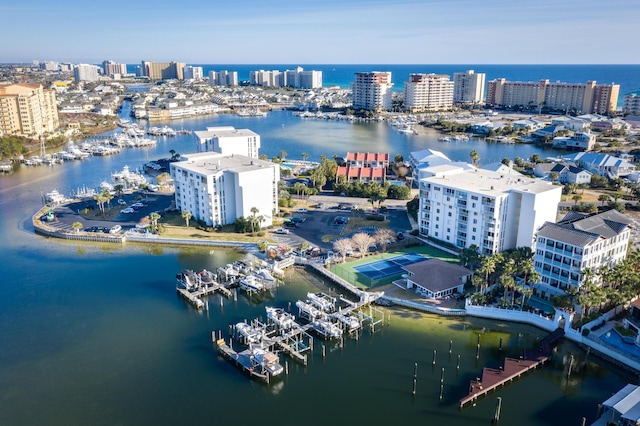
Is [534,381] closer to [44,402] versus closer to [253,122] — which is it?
[44,402]

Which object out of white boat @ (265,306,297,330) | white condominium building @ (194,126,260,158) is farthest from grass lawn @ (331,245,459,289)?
white condominium building @ (194,126,260,158)

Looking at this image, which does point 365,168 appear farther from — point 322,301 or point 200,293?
point 200,293

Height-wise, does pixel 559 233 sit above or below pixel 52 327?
above

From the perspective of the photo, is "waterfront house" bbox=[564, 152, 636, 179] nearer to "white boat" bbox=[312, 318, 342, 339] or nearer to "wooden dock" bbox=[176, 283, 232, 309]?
"white boat" bbox=[312, 318, 342, 339]

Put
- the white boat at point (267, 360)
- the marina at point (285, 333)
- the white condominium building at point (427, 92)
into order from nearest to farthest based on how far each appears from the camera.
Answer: the white boat at point (267, 360)
the marina at point (285, 333)
the white condominium building at point (427, 92)

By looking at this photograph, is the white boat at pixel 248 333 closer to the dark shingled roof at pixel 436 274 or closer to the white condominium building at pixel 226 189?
the dark shingled roof at pixel 436 274

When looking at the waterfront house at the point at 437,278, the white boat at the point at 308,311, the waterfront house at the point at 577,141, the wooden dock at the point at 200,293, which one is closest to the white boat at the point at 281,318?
the white boat at the point at 308,311

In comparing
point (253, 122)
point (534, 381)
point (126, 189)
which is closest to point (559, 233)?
point (534, 381)
